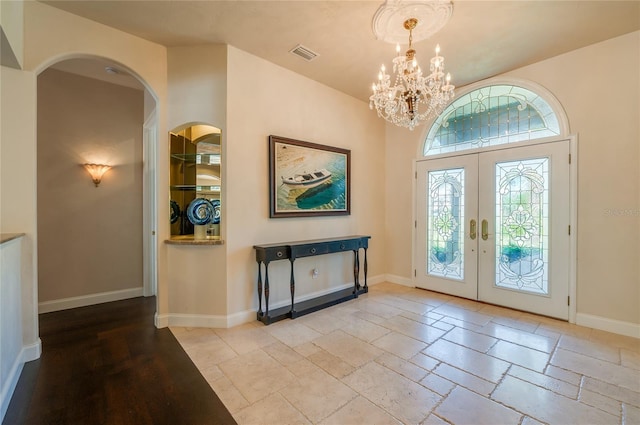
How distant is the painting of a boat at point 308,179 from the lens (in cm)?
368

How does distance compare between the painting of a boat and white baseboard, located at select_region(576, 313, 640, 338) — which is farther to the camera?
the painting of a boat

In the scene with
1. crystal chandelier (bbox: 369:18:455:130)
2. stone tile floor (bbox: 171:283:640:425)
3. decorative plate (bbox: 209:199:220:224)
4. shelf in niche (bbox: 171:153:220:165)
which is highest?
crystal chandelier (bbox: 369:18:455:130)

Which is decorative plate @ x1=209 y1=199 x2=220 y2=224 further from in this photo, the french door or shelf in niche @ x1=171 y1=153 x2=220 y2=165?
the french door

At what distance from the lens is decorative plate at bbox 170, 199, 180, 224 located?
326 centimetres

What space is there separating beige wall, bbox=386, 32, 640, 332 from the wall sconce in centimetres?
594

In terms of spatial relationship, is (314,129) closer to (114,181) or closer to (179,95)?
(179,95)

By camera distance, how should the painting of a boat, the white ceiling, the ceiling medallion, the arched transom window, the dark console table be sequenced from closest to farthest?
the ceiling medallion
the white ceiling
the dark console table
the arched transom window
the painting of a boat

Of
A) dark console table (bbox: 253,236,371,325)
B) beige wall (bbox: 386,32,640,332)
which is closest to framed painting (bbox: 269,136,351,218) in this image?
dark console table (bbox: 253,236,371,325)

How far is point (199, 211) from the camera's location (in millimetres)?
3270

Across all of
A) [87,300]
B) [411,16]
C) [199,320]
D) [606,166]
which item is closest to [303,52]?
[411,16]

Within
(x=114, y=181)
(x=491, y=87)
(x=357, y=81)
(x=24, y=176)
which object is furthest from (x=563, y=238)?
(x=114, y=181)

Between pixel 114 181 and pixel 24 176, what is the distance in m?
1.72

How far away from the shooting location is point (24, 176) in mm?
2400

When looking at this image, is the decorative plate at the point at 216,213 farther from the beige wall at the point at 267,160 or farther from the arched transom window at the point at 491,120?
the arched transom window at the point at 491,120
